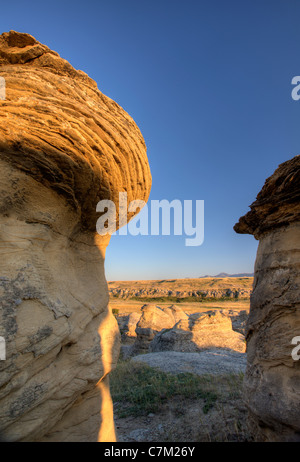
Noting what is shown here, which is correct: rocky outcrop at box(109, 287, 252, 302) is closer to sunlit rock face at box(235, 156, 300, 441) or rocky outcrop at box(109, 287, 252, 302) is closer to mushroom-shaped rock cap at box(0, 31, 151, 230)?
sunlit rock face at box(235, 156, 300, 441)

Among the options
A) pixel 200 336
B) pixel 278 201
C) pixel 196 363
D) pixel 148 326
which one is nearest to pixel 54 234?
pixel 278 201

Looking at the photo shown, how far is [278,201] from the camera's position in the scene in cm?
297

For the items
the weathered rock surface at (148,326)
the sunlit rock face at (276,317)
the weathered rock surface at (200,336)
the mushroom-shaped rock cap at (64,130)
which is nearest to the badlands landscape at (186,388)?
the weathered rock surface at (200,336)

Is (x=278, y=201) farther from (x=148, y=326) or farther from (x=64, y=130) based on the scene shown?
(x=148, y=326)

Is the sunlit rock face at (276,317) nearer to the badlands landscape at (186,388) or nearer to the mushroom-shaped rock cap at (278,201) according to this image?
the mushroom-shaped rock cap at (278,201)

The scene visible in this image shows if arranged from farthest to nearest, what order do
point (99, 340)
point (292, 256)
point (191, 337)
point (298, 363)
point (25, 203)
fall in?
point (191, 337) → point (99, 340) → point (292, 256) → point (298, 363) → point (25, 203)

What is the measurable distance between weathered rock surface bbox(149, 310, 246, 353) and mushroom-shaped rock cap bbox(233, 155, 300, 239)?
9559mm

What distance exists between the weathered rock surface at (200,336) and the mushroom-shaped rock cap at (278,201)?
9559mm

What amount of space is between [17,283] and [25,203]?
82cm

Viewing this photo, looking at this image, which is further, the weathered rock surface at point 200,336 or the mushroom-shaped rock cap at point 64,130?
the weathered rock surface at point 200,336

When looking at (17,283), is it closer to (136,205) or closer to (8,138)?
(8,138)

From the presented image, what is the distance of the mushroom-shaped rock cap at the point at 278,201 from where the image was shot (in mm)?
2777
